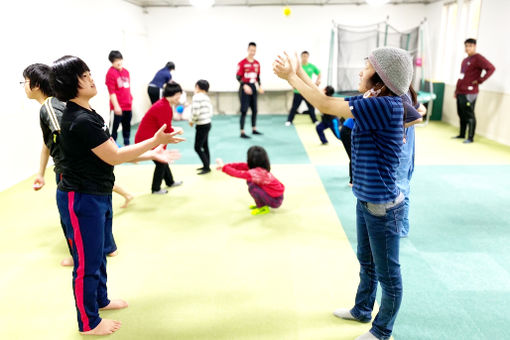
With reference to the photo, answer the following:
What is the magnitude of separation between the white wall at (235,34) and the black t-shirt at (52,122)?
8.29 meters

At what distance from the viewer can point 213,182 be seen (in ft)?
16.4

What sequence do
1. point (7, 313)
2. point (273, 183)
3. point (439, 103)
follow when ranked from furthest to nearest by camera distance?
1. point (439, 103)
2. point (273, 183)
3. point (7, 313)

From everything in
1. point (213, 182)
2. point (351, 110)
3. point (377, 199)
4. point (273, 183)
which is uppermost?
point (351, 110)

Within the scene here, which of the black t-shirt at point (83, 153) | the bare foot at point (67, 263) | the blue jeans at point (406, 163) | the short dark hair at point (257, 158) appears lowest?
the bare foot at point (67, 263)

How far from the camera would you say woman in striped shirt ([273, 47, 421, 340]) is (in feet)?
5.38

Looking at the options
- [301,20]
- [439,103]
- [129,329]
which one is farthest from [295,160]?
[301,20]

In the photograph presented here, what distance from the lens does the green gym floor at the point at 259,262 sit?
7.50 feet

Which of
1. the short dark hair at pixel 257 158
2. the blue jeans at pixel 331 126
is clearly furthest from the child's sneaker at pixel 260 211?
the blue jeans at pixel 331 126

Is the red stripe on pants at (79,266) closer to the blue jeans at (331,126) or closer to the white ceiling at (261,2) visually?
the blue jeans at (331,126)

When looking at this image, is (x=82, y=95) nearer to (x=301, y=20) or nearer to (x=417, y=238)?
(x=417, y=238)

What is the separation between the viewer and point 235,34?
10523 millimetres

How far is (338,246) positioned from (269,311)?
1.07 meters

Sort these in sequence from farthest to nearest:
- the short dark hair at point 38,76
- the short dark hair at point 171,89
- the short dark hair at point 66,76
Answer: the short dark hair at point 171,89 → the short dark hair at point 38,76 → the short dark hair at point 66,76

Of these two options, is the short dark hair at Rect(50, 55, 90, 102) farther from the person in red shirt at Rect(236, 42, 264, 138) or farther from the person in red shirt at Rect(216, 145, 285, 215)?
the person in red shirt at Rect(236, 42, 264, 138)
